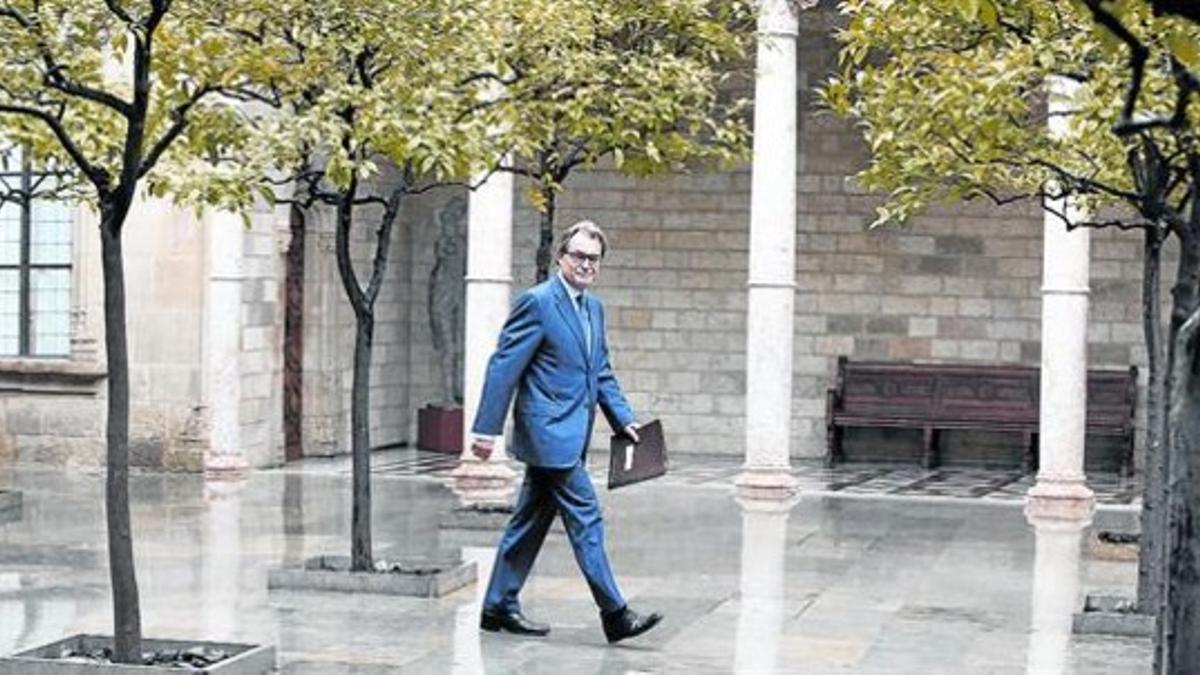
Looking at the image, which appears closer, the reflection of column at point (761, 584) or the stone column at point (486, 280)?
the reflection of column at point (761, 584)

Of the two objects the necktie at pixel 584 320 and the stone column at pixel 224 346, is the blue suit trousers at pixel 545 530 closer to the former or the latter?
the necktie at pixel 584 320

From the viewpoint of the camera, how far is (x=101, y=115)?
9719 mm

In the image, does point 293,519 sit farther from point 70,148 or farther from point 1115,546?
point 70,148

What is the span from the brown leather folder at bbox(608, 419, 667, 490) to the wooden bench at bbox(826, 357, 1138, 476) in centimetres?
1158

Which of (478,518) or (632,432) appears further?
(478,518)

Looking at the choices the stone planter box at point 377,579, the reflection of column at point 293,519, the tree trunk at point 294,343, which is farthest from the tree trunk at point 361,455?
the tree trunk at point 294,343

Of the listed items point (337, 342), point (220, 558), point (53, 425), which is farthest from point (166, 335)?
point (220, 558)

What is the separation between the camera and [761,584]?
1234 centimetres

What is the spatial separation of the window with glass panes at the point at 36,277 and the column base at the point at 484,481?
4447 millimetres

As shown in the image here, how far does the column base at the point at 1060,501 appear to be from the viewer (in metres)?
16.6

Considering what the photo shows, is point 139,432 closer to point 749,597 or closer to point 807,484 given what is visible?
point 807,484

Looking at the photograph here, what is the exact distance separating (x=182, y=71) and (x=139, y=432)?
1033 centimetres

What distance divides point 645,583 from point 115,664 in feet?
14.7

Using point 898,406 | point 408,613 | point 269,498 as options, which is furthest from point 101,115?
point 898,406
